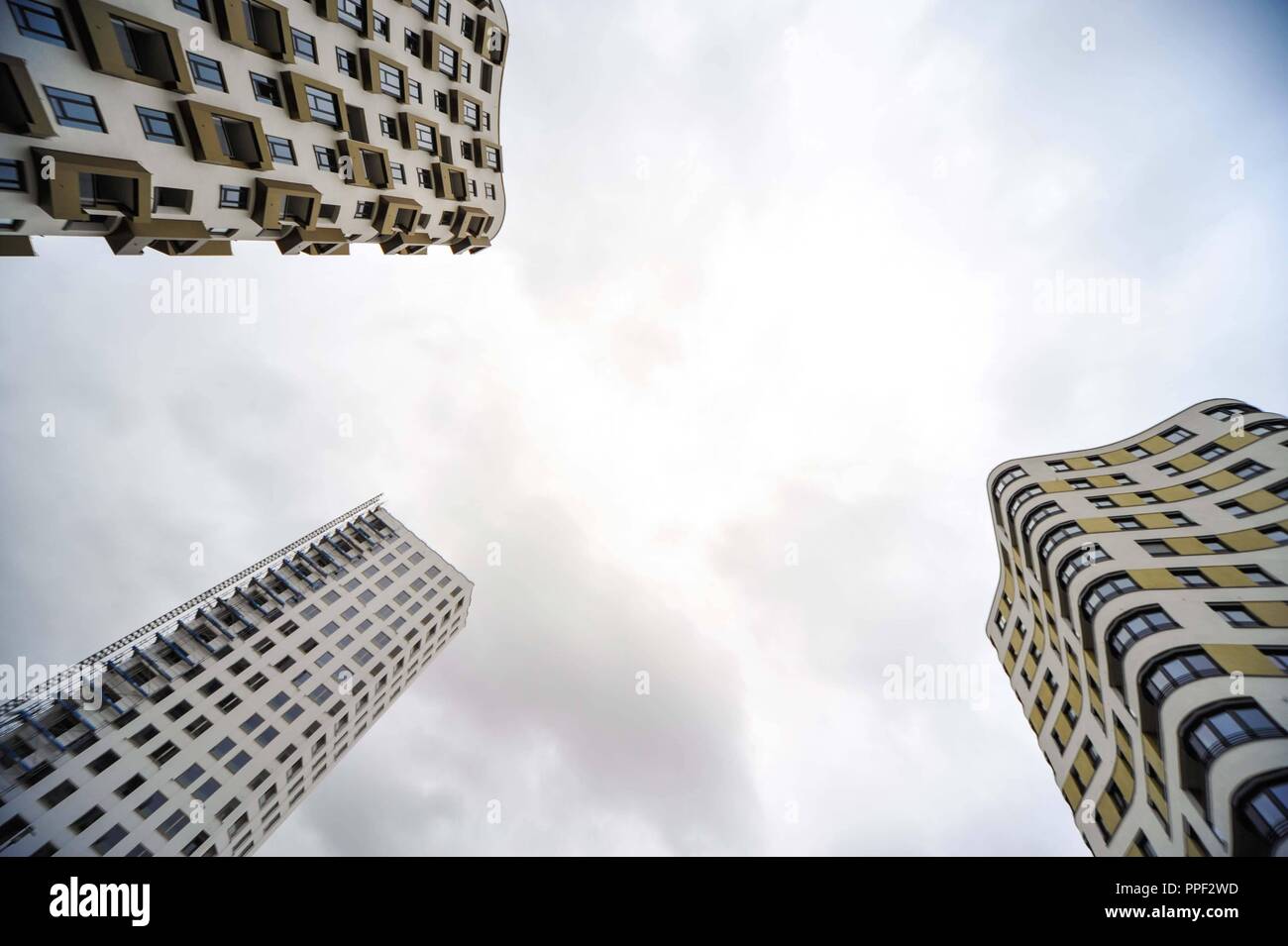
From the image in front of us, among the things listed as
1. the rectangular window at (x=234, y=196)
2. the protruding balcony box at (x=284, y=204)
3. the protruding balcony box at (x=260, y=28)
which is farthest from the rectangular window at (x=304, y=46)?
the rectangular window at (x=234, y=196)

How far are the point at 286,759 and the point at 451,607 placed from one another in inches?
935

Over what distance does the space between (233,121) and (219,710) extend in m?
42.2

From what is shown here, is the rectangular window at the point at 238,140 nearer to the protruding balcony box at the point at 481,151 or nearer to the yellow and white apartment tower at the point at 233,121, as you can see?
the yellow and white apartment tower at the point at 233,121

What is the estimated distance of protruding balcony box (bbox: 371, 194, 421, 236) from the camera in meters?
26.0

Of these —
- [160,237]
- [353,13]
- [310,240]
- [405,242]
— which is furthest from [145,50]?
[405,242]

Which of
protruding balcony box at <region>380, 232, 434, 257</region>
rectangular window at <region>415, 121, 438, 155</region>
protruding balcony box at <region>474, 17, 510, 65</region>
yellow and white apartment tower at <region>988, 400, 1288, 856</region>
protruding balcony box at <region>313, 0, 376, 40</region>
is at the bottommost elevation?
yellow and white apartment tower at <region>988, 400, 1288, 856</region>

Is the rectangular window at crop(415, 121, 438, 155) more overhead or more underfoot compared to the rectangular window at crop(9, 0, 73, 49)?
more overhead

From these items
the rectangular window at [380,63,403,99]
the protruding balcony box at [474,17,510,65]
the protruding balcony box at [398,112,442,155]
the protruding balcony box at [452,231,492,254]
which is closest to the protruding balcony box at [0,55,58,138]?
the rectangular window at [380,63,403,99]

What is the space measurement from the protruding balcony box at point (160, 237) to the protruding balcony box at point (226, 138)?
2.46m

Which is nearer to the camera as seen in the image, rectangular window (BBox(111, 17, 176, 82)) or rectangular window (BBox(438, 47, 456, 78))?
rectangular window (BBox(111, 17, 176, 82))

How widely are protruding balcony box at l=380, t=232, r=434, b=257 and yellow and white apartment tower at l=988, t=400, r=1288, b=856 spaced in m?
44.5

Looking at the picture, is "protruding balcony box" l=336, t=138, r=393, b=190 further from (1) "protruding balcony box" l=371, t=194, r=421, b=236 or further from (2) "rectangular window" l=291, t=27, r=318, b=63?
(2) "rectangular window" l=291, t=27, r=318, b=63

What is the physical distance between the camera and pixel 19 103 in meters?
13.0
